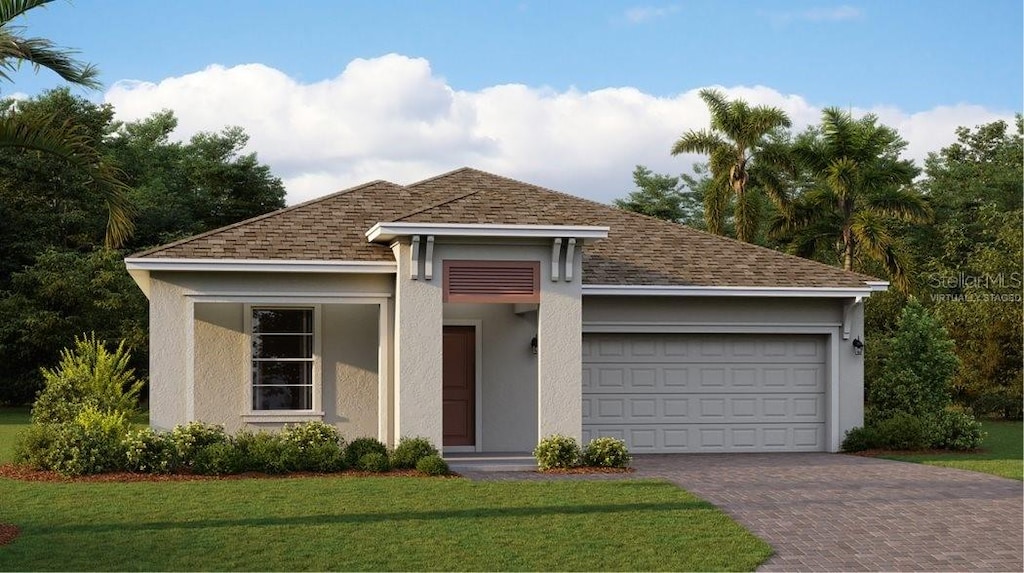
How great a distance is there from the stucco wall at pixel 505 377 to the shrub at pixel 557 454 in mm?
3210

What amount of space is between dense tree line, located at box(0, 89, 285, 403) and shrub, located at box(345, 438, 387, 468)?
1422cm

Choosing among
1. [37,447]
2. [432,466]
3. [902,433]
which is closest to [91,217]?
[37,447]

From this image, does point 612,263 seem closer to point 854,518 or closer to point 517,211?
point 517,211

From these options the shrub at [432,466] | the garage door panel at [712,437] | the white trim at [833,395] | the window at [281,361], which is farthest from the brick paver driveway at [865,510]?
the window at [281,361]

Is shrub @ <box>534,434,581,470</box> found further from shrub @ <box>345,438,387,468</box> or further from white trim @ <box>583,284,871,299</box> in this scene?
white trim @ <box>583,284,871,299</box>

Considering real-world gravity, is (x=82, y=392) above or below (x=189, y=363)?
below

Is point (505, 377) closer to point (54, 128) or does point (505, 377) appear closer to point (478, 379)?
point (478, 379)

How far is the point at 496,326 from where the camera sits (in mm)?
19844

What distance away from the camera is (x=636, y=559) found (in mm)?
10719

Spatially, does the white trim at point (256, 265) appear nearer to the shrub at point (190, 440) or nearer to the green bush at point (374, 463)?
the shrub at point (190, 440)

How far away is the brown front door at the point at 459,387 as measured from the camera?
1988 cm

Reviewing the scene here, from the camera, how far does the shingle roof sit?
1755cm

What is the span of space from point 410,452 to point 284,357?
11.5 feet

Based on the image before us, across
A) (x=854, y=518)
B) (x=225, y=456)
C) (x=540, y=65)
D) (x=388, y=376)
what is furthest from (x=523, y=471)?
(x=540, y=65)
